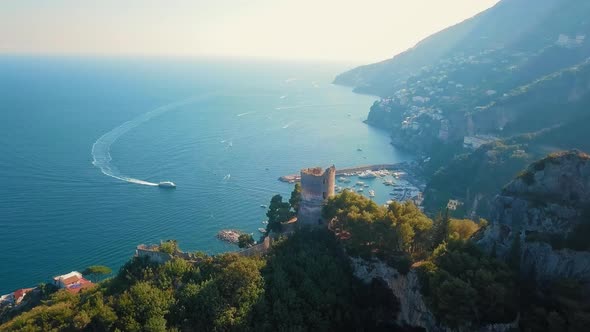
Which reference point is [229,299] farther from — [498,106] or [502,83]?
[502,83]

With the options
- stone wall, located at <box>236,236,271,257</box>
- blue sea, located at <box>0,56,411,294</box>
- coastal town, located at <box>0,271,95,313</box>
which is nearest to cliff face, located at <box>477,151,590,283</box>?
stone wall, located at <box>236,236,271,257</box>

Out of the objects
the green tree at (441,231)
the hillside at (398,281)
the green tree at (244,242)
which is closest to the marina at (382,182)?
the green tree at (244,242)

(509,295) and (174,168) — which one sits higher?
(509,295)

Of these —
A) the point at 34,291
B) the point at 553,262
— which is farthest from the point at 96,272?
the point at 553,262

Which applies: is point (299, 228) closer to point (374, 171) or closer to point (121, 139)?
point (374, 171)

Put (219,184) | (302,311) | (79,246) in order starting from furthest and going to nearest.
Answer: (219,184)
(79,246)
(302,311)

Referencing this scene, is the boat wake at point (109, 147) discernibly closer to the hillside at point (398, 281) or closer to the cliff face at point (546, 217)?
the hillside at point (398, 281)

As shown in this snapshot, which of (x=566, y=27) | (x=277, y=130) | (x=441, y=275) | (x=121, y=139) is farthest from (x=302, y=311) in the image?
(x=566, y=27)

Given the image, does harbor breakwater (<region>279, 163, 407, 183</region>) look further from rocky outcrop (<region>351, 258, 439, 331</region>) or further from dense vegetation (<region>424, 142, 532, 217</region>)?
rocky outcrop (<region>351, 258, 439, 331</region>)
